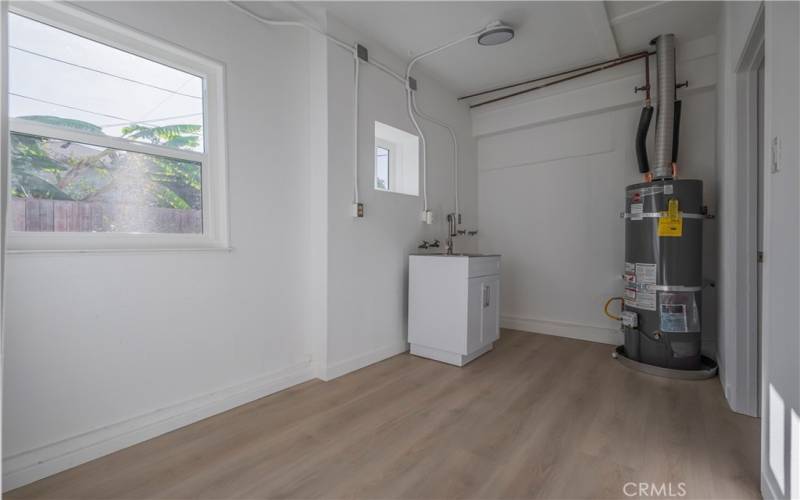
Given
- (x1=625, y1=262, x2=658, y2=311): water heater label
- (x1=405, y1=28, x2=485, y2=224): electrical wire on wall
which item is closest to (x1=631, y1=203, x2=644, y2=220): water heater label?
(x1=625, y1=262, x2=658, y2=311): water heater label

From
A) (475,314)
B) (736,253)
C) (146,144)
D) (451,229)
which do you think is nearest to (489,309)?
(475,314)

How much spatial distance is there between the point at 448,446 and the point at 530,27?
9.26 ft

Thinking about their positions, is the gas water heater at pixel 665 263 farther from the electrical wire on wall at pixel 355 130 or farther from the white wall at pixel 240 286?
the electrical wire on wall at pixel 355 130

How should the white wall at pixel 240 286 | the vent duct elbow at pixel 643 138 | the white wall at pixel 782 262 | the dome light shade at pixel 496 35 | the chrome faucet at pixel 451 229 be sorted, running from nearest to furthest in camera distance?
the white wall at pixel 782 262
the white wall at pixel 240 286
the dome light shade at pixel 496 35
the vent duct elbow at pixel 643 138
the chrome faucet at pixel 451 229

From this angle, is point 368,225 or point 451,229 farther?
point 451,229

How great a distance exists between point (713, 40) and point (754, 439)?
9.22 ft

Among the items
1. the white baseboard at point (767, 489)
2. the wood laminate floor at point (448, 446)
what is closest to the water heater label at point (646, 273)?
the wood laminate floor at point (448, 446)

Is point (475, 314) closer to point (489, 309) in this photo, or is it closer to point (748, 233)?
point (489, 309)

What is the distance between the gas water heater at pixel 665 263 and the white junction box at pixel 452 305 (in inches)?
40.5

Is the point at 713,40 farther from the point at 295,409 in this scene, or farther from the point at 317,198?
the point at 295,409

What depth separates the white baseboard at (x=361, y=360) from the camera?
8.38 ft

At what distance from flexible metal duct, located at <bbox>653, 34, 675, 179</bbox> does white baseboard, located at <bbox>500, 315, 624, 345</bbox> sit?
1.46 metres

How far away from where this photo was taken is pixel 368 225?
285 centimetres

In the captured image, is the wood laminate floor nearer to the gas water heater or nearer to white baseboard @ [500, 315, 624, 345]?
the gas water heater
